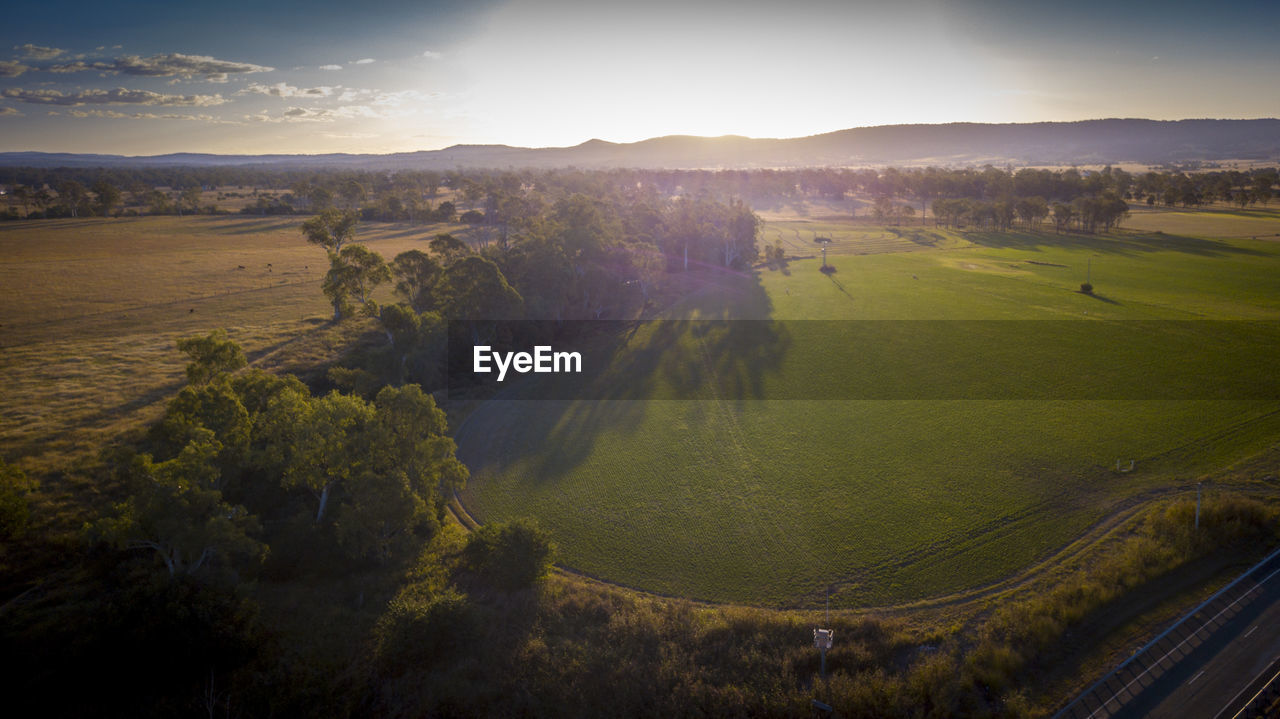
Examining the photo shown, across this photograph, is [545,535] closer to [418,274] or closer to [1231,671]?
[1231,671]

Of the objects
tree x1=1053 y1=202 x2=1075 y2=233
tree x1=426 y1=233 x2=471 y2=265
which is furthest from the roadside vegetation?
tree x1=1053 y1=202 x2=1075 y2=233

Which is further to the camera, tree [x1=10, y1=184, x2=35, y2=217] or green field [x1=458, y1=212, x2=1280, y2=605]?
tree [x1=10, y1=184, x2=35, y2=217]

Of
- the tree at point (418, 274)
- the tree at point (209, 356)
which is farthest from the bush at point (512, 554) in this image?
the tree at point (418, 274)

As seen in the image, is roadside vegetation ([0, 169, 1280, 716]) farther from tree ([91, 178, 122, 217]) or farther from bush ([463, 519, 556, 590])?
tree ([91, 178, 122, 217])

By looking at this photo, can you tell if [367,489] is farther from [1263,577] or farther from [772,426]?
[1263,577]

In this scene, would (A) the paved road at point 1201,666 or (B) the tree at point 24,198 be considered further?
(B) the tree at point 24,198

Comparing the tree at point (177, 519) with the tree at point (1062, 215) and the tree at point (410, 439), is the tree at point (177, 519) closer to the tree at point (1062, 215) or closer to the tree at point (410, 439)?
the tree at point (410, 439)
